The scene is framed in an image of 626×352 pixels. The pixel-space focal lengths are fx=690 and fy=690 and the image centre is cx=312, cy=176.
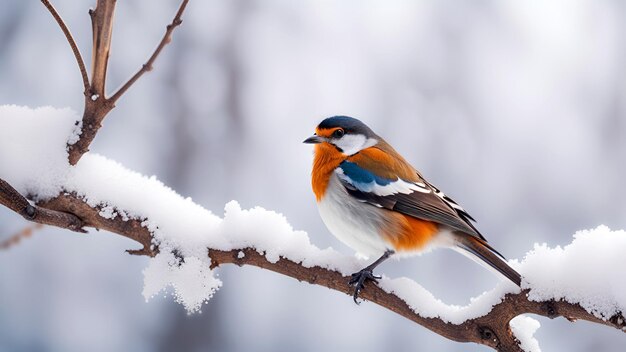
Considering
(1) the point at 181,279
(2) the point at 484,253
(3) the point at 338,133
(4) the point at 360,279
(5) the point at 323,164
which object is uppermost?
(3) the point at 338,133

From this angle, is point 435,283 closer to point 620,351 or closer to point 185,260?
point 620,351

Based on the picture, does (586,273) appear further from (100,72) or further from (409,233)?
(100,72)

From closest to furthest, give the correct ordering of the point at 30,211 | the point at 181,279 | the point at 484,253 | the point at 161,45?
the point at 161,45, the point at 30,211, the point at 181,279, the point at 484,253

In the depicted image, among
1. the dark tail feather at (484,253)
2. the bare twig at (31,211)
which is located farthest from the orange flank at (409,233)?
the bare twig at (31,211)

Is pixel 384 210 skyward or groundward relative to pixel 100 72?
skyward

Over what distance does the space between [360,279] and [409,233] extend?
528 mm

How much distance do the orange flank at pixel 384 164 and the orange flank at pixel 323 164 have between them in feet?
0.25

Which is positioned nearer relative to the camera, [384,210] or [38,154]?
[38,154]

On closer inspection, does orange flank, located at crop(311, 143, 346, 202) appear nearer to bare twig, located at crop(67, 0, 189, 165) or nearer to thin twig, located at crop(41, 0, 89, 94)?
bare twig, located at crop(67, 0, 189, 165)

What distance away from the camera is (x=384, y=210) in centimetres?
302

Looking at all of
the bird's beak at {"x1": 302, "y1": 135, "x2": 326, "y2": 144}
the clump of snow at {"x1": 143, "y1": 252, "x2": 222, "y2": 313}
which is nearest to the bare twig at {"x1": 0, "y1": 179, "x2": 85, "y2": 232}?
the clump of snow at {"x1": 143, "y1": 252, "x2": 222, "y2": 313}

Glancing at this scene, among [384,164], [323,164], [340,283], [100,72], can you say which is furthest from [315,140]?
[100,72]

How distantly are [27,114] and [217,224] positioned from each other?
783mm

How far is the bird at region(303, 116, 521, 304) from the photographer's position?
9.70 ft
